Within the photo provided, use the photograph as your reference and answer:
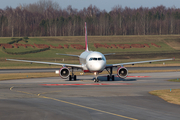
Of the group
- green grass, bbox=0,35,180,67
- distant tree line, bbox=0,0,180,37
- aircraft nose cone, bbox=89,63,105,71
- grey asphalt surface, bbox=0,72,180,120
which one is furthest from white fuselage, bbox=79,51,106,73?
distant tree line, bbox=0,0,180,37

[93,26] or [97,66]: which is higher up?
[93,26]

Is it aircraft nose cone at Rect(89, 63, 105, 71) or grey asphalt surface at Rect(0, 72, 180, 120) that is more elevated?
aircraft nose cone at Rect(89, 63, 105, 71)

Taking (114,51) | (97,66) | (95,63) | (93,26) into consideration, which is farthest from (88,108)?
(93,26)

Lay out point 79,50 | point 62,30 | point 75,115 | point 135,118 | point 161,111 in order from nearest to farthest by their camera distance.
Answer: point 135,118 < point 75,115 < point 161,111 < point 79,50 < point 62,30

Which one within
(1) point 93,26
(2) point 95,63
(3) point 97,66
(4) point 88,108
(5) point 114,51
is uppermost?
(1) point 93,26

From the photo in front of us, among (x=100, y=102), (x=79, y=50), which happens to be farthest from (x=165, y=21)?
(x=100, y=102)

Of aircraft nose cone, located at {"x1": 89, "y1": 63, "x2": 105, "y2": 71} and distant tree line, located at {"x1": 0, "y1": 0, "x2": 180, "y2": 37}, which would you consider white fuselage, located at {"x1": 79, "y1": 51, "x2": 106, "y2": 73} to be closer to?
aircraft nose cone, located at {"x1": 89, "y1": 63, "x2": 105, "y2": 71}

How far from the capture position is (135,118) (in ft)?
53.7

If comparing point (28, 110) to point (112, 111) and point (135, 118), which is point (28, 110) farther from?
point (135, 118)

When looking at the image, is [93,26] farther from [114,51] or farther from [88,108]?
[88,108]

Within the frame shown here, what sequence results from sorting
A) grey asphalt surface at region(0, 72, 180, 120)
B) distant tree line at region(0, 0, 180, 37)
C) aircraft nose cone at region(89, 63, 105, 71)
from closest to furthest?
grey asphalt surface at region(0, 72, 180, 120) < aircraft nose cone at region(89, 63, 105, 71) < distant tree line at region(0, 0, 180, 37)

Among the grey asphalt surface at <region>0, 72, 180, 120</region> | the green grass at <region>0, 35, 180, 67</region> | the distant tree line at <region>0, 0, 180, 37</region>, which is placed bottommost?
the grey asphalt surface at <region>0, 72, 180, 120</region>

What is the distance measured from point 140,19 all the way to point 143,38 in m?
60.5

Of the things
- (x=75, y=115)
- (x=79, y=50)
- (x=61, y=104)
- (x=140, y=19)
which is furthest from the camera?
(x=140, y=19)
